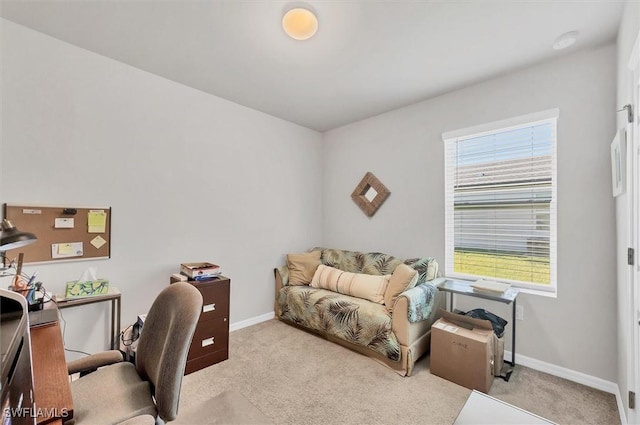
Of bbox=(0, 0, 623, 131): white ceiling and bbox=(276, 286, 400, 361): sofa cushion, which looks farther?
bbox=(276, 286, 400, 361): sofa cushion

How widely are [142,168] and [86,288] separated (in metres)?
1.10

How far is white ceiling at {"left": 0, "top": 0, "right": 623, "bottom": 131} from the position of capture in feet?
5.94

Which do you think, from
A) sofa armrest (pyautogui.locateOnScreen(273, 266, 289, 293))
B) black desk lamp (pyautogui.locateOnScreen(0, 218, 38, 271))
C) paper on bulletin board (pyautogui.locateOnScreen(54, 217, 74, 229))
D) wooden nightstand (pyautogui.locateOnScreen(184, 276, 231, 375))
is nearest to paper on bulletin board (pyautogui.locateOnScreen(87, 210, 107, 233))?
paper on bulletin board (pyautogui.locateOnScreen(54, 217, 74, 229))

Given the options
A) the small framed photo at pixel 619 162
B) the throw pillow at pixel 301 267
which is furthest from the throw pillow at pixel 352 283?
the small framed photo at pixel 619 162

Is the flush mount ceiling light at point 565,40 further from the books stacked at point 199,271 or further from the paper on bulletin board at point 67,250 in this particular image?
the paper on bulletin board at point 67,250

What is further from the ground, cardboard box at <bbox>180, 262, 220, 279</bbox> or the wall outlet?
cardboard box at <bbox>180, 262, 220, 279</bbox>

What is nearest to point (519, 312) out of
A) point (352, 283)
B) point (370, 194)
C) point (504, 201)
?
point (504, 201)

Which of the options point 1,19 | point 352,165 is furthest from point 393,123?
point 1,19

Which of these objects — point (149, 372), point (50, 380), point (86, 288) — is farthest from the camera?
point (86, 288)

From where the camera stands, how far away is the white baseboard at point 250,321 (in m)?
3.17

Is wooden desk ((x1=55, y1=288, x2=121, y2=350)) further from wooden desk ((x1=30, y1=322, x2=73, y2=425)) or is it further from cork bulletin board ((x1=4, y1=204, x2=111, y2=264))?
wooden desk ((x1=30, y1=322, x2=73, y2=425))

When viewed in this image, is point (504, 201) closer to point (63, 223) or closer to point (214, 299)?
point (214, 299)

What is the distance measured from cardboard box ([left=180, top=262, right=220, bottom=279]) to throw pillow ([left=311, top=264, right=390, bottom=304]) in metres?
1.22

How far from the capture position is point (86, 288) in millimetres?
2166
